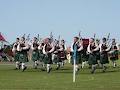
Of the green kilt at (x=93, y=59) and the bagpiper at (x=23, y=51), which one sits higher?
the bagpiper at (x=23, y=51)

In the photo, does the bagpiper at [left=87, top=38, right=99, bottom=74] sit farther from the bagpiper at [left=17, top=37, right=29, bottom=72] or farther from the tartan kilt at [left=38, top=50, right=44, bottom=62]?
the tartan kilt at [left=38, top=50, right=44, bottom=62]

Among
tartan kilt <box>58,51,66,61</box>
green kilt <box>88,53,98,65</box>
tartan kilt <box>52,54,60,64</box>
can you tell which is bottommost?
green kilt <box>88,53,98,65</box>

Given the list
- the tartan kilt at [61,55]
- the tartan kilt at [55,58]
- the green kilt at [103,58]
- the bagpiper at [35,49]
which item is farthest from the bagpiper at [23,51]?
the green kilt at [103,58]

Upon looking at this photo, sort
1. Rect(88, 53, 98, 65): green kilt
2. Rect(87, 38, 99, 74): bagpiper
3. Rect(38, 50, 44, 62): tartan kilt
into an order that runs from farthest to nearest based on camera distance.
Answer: Rect(38, 50, 44, 62): tartan kilt, Rect(87, 38, 99, 74): bagpiper, Rect(88, 53, 98, 65): green kilt

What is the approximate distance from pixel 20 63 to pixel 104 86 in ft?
53.3

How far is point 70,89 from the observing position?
19094 millimetres

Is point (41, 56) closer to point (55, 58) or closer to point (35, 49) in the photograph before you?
point (55, 58)

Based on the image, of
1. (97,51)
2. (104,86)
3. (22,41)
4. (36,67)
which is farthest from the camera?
(36,67)

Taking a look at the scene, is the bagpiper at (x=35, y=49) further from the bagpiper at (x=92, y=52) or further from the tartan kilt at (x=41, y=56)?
the bagpiper at (x=92, y=52)

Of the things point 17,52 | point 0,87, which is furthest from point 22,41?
point 0,87

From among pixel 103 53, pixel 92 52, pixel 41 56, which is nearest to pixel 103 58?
pixel 103 53

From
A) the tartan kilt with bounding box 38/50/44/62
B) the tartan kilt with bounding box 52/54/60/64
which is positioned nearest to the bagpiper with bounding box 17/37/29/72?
Result: the tartan kilt with bounding box 38/50/44/62

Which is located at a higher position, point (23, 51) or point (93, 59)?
point (23, 51)

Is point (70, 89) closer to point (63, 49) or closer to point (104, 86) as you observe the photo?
point (104, 86)
